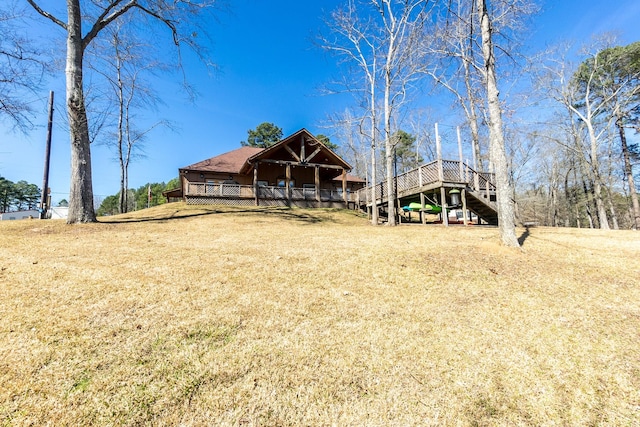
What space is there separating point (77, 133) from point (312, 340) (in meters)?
11.3

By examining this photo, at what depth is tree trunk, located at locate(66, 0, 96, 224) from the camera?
30.6 ft

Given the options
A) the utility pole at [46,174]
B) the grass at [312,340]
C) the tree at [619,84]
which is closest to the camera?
the grass at [312,340]

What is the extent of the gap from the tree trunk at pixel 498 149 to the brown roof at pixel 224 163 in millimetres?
18143

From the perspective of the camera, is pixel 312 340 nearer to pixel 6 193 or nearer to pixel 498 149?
pixel 498 149

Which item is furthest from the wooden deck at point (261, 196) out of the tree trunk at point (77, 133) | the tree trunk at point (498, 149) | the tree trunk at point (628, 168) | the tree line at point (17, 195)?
the tree line at point (17, 195)

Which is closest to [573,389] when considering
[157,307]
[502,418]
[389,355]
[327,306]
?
[502,418]

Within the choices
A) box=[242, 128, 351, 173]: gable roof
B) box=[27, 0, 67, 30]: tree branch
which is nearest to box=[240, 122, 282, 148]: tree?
box=[242, 128, 351, 173]: gable roof

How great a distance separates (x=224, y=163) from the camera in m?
22.9

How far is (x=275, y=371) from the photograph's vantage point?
103 inches

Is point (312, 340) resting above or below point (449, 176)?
below

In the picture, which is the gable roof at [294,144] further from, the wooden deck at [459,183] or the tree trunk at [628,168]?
the tree trunk at [628,168]

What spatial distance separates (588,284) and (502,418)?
4.20 metres

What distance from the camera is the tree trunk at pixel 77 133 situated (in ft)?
30.6

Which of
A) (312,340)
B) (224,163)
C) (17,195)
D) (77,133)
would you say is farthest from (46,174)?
(17,195)
